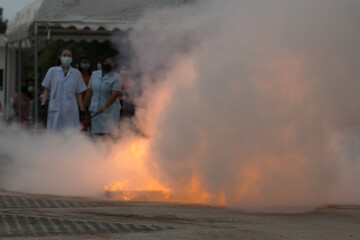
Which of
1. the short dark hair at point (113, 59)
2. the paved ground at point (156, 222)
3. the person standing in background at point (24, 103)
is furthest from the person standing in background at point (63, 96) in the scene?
the person standing in background at point (24, 103)

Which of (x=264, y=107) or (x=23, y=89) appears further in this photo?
(x=23, y=89)

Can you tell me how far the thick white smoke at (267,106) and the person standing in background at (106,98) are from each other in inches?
145

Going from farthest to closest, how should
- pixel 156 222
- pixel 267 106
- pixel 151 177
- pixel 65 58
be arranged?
pixel 65 58, pixel 151 177, pixel 267 106, pixel 156 222

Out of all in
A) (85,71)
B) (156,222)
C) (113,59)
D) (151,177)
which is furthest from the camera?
(85,71)

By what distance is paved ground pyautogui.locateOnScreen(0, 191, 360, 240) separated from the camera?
18.0 ft

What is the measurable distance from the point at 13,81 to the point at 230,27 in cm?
1561

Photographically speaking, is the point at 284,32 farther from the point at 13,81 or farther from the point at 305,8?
the point at 13,81

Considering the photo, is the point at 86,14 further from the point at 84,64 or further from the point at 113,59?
the point at 113,59

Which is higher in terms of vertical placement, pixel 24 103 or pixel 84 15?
pixel 84 15

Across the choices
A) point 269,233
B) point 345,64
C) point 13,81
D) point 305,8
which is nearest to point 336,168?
point 345,64

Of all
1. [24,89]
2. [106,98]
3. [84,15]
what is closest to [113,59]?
[106,98]

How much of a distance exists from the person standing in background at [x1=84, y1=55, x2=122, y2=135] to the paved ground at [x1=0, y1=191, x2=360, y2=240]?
151 inches

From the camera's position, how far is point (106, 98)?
38.0ft

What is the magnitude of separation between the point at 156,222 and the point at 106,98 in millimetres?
5669
